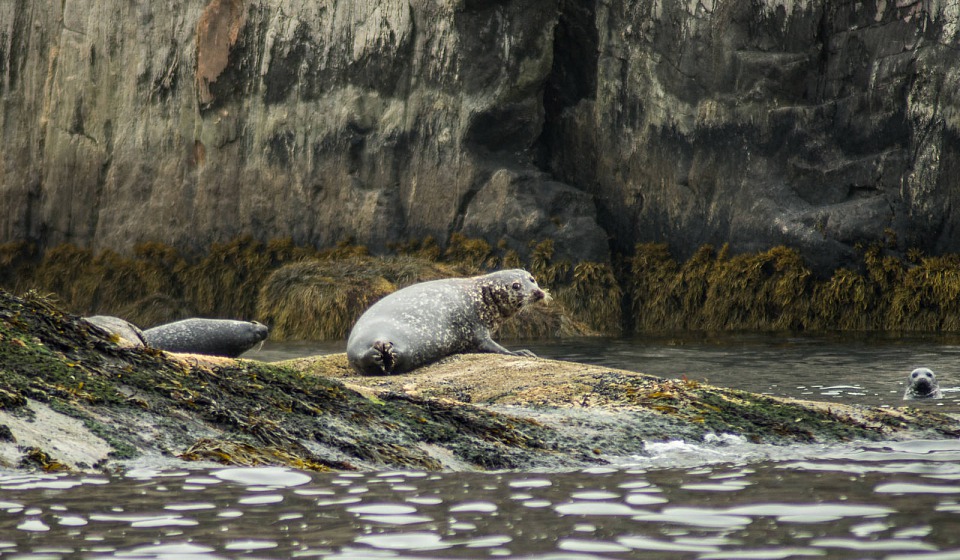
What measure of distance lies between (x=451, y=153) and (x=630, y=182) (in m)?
2.21

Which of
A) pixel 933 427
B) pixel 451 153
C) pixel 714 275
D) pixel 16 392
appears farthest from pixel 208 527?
pixel 451 153

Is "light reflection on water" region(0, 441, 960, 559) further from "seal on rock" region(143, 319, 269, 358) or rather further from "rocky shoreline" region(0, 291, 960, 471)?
"seal on rock" region(143, 319, 269, 358)

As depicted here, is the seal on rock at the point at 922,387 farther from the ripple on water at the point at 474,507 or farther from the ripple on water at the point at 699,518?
the ripple on water at the point at 474,507

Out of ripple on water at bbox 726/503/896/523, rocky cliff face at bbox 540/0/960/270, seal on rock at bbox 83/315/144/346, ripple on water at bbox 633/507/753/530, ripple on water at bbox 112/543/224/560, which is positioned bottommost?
ripple on water at bbox 112/543/224/560

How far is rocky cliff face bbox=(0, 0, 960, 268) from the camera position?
13008 millimetres

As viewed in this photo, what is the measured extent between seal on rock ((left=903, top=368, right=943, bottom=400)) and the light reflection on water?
2.70 meters

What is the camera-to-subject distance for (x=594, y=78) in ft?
50.5

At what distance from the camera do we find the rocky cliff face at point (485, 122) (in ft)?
42.7

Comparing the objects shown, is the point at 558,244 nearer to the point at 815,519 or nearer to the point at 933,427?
the point at 933,427

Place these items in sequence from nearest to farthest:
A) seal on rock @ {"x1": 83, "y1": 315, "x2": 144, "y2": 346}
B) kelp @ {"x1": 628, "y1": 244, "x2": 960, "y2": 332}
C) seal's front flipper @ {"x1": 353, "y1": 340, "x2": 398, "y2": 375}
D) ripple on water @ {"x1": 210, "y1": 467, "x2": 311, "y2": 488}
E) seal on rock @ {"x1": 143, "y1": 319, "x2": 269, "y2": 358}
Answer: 1. ripple on water @ {"x1": 210, "y1": 467, "x2": 311, "y2": 488}
2. seal on rock @ {"x1": 83, "y1": 315, "x2": 144, "y2": 346}
3. seal's front flipper @ {"x1": 353, "y1": 340, "x2": 398, "y2": 375}
4. seal on rock @ {"x1": 143, "y1": 319, "x2": 269, "y2": 358}
5. kelp @ {"x1": 628, "y1": 244, "x2": 960, "y2": 332}

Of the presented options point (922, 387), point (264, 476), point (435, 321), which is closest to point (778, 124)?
point (435, 321)

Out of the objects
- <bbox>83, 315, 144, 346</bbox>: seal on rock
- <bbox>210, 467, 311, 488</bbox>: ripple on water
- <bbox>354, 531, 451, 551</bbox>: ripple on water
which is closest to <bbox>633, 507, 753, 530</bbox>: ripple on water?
<bbox>354, 531, 451, 551</bbox>: ripple on water

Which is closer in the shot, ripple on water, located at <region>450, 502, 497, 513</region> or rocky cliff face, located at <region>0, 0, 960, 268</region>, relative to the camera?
ripple on water, located at <region>450, 502, 497, 513</region>

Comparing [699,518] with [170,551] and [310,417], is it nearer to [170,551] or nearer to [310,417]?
[170,551]
